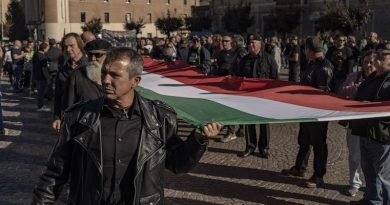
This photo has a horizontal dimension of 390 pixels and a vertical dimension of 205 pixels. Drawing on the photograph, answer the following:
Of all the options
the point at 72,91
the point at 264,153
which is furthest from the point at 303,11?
the point at 72,91

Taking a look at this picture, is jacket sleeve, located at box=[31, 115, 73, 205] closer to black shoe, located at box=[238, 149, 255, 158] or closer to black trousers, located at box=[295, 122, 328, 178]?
black trousers, located at box=[295, 122, 328, 178]

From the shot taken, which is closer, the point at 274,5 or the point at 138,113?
the point at 138,113

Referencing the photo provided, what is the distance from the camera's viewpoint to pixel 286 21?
51.2m

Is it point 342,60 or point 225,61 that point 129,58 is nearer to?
→ point 225,61

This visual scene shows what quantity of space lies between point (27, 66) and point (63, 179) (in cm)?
1683

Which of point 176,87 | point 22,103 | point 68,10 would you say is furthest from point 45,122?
point 68,10

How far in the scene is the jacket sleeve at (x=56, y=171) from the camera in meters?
3.07

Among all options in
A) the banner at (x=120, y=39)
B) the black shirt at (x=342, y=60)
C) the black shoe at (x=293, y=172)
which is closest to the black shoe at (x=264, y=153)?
the black shoe at (x=293, y=172)

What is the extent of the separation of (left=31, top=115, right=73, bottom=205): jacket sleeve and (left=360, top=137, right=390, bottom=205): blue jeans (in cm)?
334

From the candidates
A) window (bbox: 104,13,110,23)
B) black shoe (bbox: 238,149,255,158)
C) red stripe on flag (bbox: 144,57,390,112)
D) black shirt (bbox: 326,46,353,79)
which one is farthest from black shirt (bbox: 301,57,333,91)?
window (bbox: 104,13,110,23)

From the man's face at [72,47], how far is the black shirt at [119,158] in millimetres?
3577

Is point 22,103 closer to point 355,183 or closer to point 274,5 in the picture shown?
point 355,183

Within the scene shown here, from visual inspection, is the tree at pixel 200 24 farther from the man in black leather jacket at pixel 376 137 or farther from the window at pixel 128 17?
the man in black leather jacket at pixel 376 137

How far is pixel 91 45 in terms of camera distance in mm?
5863
